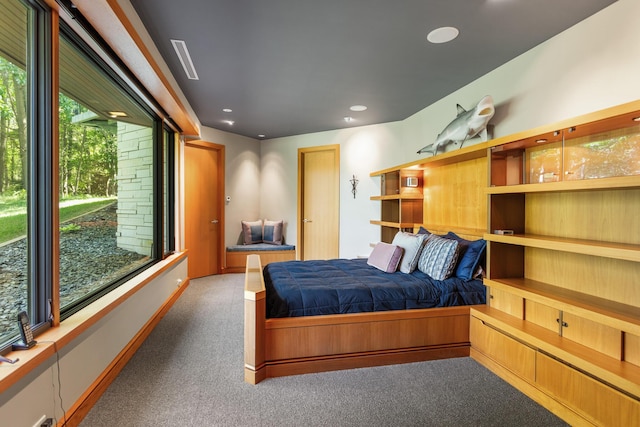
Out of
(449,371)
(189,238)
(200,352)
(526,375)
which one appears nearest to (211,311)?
(200,352)

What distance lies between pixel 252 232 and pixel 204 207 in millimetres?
1010

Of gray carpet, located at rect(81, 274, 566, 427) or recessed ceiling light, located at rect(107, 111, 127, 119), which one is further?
recessed ceiling light, located at rect(107, 111, 127, 119)

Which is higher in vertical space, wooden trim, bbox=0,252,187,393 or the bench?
wooden trim, bbox=0,252,187,393

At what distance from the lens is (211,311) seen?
356 cm

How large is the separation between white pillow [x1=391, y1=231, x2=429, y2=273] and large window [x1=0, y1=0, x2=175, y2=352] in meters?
2.51

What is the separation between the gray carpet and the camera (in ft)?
5.78

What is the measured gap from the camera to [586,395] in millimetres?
1671

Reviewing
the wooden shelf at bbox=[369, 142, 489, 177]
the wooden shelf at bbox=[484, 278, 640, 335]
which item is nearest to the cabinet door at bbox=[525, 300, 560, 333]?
the wooden shelf at bbox=[484, 278, 640, 335]

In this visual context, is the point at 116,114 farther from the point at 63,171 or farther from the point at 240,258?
the point at 240,258

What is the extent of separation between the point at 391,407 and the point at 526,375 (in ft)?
3.06

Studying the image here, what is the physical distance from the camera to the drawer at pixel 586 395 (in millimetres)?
1500

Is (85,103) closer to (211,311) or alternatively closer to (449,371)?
(211,311)

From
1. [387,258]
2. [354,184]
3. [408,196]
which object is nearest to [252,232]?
[354,184]

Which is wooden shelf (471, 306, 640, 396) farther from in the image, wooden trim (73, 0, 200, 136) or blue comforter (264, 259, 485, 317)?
wooden trim (73, 0, 200, 136)
